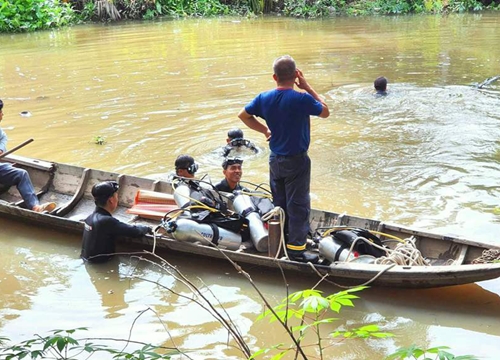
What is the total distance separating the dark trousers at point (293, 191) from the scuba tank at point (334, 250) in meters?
0.20

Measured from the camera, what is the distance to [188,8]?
30109 mm

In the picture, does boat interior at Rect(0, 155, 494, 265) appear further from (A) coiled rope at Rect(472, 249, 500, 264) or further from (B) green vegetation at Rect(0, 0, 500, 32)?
(B) green vegetation at Rect(0, 0, 500, 32)

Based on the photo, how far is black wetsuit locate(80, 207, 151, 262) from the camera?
20.3 ft

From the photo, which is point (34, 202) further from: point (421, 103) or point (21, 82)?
point (21, 82)

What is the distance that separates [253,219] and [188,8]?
2571cm

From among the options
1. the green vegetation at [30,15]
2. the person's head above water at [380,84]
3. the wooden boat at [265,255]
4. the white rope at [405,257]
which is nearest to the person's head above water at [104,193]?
Answer: the wooden boat at [265,255]

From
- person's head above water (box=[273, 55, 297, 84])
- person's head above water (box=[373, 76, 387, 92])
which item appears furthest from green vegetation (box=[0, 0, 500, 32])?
person's head above water (box=[273, 55, 297, 84])

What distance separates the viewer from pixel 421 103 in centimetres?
1240

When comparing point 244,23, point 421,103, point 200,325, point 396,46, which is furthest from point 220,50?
point 200,325

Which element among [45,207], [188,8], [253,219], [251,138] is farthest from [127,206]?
[188,8]

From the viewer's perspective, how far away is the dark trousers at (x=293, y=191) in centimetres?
543

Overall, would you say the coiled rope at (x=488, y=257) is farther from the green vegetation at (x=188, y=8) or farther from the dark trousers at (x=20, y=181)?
the green vegetation at (x=188, y=8)

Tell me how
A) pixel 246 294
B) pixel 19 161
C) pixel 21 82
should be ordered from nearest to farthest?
pixel 246 294, pixel 19 161, pixel 21 82

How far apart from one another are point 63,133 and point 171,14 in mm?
19359
